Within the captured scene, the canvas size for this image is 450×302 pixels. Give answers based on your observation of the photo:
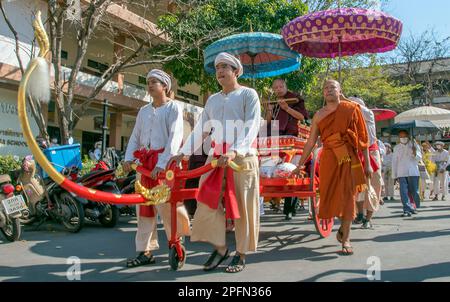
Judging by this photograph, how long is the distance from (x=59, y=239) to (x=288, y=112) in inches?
140

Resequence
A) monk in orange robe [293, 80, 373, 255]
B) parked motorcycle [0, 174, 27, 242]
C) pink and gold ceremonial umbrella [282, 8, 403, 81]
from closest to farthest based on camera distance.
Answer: monk in orange robe [293, 80, 373, 255] < parked motorcycle [0, 174, 27, 242] < pink and gold ceremonial umbrella [282, 8, 403, 81]

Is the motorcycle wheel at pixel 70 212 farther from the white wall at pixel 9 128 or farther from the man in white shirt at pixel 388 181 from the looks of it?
the man in white shirt at pixel 388 181

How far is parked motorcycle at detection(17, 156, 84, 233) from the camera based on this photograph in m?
6.92

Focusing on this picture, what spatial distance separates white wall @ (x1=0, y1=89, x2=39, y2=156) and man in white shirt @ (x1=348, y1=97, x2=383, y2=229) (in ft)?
32.6

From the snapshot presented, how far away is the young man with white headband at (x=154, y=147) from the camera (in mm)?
4488

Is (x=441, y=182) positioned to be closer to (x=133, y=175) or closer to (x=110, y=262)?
(x=133, y=175)

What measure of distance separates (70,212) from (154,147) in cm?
307

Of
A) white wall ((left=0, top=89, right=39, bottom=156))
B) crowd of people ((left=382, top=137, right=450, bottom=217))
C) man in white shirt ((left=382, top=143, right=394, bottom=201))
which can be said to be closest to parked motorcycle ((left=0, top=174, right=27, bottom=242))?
crowd of people ((left=382, top=137, right=450, bottom=217))

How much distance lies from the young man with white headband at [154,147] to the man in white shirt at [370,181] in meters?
2.99

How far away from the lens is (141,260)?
4.50 m

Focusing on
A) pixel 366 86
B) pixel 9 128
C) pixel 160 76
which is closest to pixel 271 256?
pixel 160 76

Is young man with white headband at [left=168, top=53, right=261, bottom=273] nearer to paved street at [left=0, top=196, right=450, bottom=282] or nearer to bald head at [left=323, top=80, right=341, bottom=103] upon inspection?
paved street at [left=0, top=196, right=450, bottom=282]

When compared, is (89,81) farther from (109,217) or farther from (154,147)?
(154,147)

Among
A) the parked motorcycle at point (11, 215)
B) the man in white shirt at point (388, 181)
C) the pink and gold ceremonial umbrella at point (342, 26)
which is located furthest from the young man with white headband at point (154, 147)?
the man in white shirt at point (388, 181)
